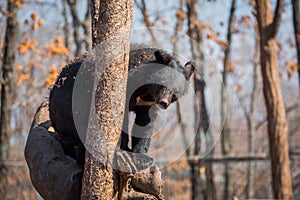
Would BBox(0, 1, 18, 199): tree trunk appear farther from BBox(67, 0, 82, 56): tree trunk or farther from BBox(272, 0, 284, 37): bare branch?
BBox(272, 0, 284, 37): bare branch

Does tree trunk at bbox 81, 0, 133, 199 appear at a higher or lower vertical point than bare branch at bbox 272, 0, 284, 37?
lower

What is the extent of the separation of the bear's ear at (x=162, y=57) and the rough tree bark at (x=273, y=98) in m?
4.31

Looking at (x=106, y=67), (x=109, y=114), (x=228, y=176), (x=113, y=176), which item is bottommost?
(x=228, y=176)

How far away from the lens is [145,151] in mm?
2584

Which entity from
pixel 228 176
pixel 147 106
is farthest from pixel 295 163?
pixel 147 106

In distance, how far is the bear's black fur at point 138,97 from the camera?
2.53m

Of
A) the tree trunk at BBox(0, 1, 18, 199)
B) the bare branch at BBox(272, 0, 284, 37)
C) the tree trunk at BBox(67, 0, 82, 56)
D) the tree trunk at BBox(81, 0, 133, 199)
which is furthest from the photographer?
the tree trunk at BBox(67, 0, 82, 56)

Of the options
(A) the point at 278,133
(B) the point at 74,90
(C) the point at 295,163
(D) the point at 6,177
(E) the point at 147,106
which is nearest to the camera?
(B) the point at 74,90

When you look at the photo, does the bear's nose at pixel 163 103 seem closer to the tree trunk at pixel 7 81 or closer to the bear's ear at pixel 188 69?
the bear's ear at pixel 188 69

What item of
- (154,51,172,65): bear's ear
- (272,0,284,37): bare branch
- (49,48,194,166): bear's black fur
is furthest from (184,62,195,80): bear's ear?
(272,0,284,37): bare branch

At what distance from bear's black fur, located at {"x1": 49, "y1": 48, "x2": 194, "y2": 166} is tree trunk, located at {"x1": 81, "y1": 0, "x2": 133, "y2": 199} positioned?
0.29 metres

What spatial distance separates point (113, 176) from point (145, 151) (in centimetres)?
47

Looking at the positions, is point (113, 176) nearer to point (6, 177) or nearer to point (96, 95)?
point (96, 95)

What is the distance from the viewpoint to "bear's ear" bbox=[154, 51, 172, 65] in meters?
2.50
